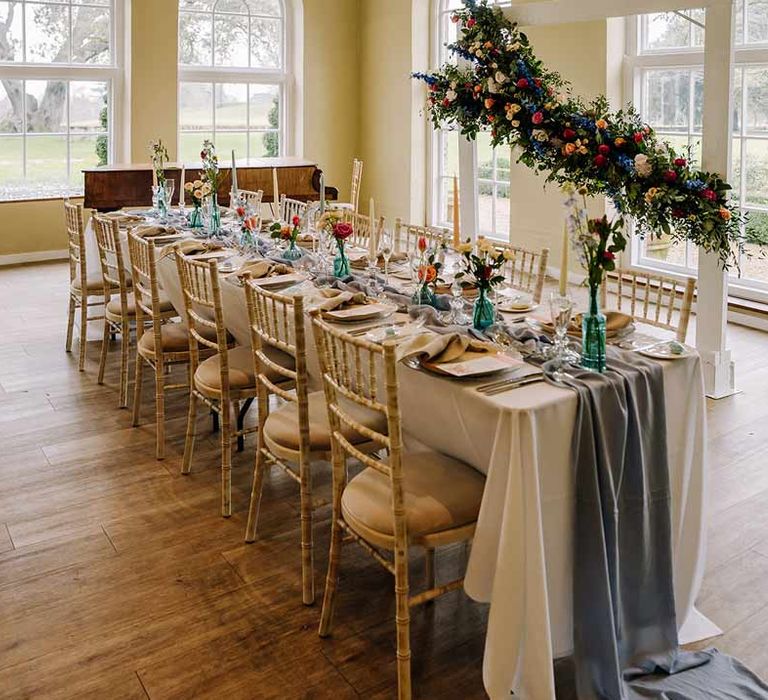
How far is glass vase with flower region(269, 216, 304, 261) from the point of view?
4.08 metres

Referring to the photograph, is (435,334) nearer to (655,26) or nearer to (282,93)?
(655,26)

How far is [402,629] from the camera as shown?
7.38ft

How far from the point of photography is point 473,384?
2.35m

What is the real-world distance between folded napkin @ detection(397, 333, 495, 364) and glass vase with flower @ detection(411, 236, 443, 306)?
472 millimetres

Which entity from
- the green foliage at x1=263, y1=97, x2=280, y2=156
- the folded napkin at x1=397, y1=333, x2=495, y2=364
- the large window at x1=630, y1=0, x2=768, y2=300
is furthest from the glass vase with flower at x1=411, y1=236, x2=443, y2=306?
the green foliage at x1=263, y1=97, x2=280, y2=156

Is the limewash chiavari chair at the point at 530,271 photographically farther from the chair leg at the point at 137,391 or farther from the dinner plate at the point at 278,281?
the chair leg at the point at 137,391

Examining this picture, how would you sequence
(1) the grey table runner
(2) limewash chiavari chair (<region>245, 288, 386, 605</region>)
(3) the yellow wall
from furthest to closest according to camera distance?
(3) the yellow wall → (2) limewash chiavari chair (<region>245, 288, 386, 605</region>) → (1) the grey table runner

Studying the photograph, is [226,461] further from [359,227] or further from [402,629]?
[359,227]

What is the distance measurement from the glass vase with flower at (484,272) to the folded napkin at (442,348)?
0.23 meters

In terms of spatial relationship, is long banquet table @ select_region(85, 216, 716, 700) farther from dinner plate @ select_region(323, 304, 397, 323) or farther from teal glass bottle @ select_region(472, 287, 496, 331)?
dinner plate @ select_region(323, 304, 397, 323)

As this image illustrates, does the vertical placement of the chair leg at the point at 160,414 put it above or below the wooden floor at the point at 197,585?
above

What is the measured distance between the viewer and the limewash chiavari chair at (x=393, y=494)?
220 cm

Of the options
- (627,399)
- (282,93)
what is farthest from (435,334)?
(282,93)

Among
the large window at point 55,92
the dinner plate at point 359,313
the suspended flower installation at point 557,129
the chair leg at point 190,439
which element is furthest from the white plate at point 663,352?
the large window at point 55,92
